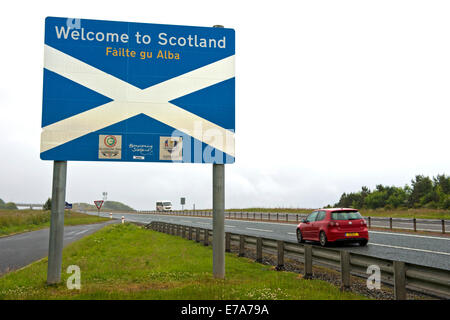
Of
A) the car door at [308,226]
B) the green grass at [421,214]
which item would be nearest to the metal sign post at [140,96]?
the car door at [308,226]

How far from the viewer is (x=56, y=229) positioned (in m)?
8.41

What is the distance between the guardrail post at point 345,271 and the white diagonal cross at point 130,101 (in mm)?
3446

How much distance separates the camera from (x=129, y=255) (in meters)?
13.9

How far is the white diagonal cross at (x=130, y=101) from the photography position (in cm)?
878

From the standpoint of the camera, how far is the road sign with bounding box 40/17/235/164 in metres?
8.79

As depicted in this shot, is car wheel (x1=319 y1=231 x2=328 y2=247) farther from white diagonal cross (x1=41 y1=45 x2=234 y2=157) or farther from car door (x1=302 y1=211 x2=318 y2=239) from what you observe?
white diagonal cross (x1=41 y1=45 x2=234 y2=157)

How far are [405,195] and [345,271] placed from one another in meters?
87.0

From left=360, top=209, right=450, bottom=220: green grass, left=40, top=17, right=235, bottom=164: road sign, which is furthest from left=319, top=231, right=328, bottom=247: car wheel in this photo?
left=360, top=209, right=450, bottom=220: green grass

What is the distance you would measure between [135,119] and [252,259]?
6.54m

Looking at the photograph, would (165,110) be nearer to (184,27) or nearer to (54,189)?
(184,27)

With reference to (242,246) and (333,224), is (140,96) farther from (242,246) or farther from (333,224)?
(333,224)

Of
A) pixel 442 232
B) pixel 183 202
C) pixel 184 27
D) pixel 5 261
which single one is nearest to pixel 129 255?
pixel 5 261

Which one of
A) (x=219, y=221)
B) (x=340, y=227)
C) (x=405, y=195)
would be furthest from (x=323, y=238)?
(x=405, y=195)
